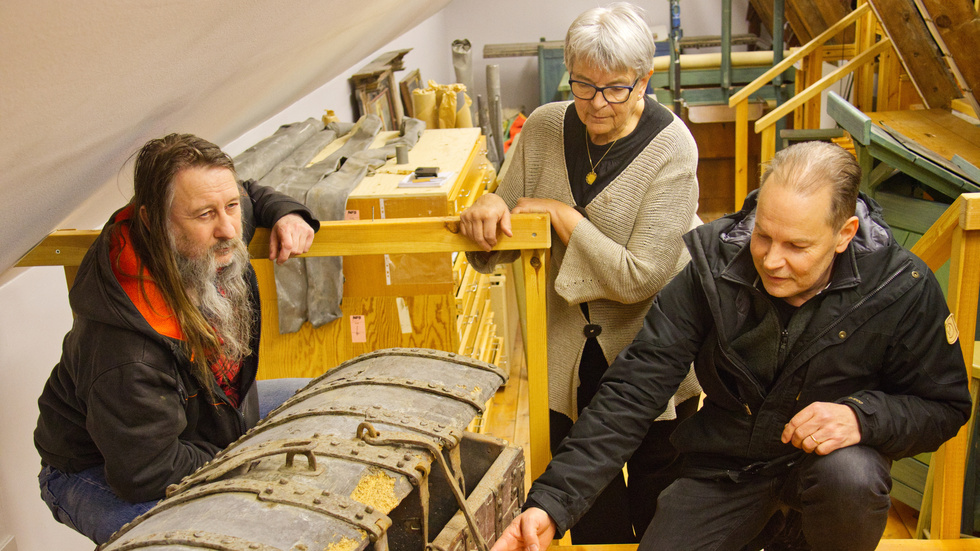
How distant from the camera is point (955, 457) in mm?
1948

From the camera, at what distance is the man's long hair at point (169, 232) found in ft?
5.27

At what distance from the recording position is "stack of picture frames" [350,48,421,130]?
4996mm

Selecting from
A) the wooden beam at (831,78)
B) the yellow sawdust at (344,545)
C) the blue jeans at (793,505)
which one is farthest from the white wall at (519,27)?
the yellow sawdust at (344,545)

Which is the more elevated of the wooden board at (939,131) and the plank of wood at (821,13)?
the plank of wood at (821,13)

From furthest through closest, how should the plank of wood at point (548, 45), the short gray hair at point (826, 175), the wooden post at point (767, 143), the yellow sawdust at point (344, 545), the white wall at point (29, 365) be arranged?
the plank of wood at point (548, 45) < the wooden post at point (767, 143) < the white wall at point (29, 365) < the short gray hair at point (826, 175) < the yellow sawdust at point (344, 545)

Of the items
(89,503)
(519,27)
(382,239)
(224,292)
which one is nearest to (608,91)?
(382,239)

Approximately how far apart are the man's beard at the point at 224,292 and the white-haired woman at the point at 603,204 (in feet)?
1.61

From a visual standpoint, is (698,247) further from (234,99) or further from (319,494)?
(234,99)

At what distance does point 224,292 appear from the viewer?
179 cm

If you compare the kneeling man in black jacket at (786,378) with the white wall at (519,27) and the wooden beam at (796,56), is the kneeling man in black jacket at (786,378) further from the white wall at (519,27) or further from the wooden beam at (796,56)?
the white wall at (519,27)

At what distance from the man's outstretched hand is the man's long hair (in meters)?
0.69

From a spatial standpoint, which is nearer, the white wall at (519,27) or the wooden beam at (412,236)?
the wooden beam at (412,236)

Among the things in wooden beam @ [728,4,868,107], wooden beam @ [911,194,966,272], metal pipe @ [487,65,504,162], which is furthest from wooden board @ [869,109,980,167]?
metal pipe @ [487,65,504,162]

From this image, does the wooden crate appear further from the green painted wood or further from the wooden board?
the green painted wood
